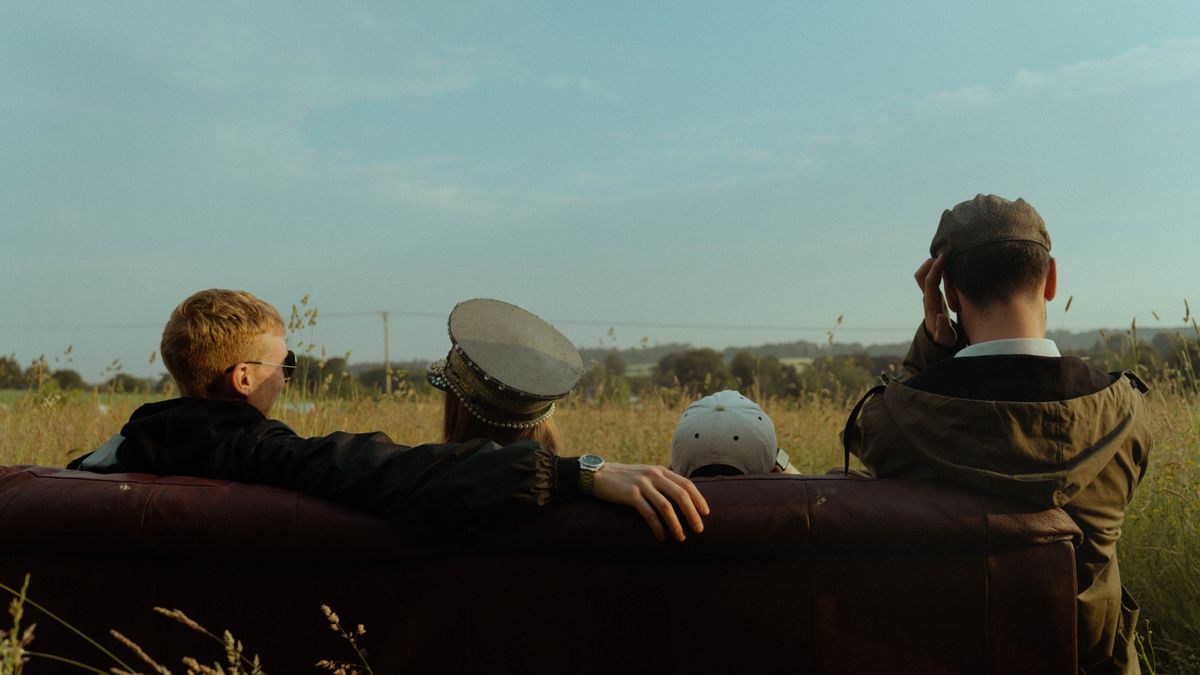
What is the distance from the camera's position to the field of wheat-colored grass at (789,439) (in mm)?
3670

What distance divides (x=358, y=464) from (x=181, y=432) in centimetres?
59

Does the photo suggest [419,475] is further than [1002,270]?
No

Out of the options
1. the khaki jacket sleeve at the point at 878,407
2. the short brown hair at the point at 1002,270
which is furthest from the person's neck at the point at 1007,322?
the khaki jacket sleeve at the point at 878,407

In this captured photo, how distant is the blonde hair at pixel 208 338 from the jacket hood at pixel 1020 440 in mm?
1829

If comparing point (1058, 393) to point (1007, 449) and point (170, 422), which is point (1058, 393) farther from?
point (170, 422)

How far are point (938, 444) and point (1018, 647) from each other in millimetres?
488

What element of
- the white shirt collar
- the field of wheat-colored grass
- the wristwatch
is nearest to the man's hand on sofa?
the wristwatch

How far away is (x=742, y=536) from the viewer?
201cm

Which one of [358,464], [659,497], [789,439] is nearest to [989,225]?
A: [659,497]

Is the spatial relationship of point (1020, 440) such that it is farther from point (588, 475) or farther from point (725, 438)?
point (588, 475)

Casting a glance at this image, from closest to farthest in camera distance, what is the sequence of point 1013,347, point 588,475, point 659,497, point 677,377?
point 659,497
point 588,475
point 1013,347
point 677,377

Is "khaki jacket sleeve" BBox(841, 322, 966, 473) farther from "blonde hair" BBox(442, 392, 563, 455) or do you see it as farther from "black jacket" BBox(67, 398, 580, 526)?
"blonde hair" BBox(442, 392, 563, 455)

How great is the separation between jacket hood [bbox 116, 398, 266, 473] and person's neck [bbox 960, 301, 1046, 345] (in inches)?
74.8

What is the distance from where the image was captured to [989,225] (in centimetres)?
228
